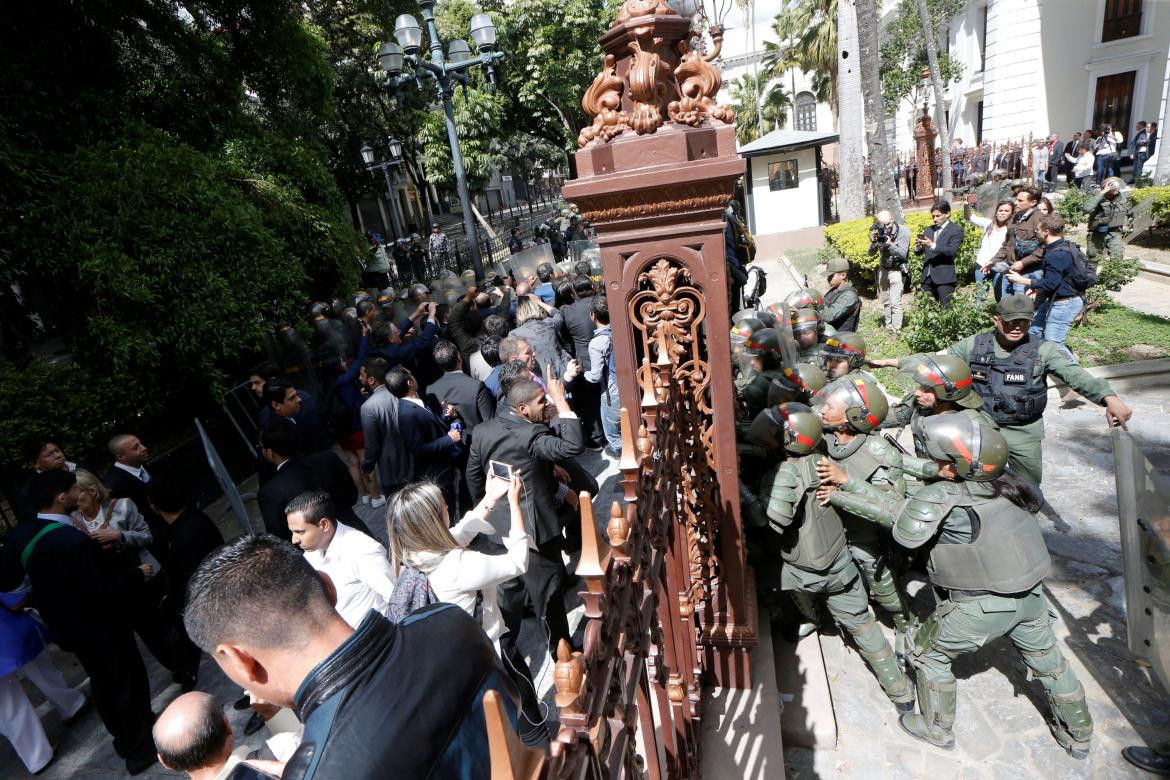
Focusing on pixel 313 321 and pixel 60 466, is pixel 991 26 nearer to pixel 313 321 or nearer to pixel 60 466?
pixel 313 321

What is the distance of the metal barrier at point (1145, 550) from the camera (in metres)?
2.65

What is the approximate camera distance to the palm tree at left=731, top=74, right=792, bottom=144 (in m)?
42.8

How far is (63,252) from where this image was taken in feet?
18.7

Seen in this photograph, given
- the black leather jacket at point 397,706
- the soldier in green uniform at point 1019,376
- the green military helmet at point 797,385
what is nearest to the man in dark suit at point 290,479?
the black leather jacket at point 397,706

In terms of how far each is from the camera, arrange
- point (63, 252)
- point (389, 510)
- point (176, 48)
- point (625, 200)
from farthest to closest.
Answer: point (176, 48), point (63, 252), point (389, 510), point (625, 200)

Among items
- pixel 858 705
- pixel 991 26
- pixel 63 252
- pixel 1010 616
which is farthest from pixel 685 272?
pixel 991 26

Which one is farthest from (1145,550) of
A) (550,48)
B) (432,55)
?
(550,48)

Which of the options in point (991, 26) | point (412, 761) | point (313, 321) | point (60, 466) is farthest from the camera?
point (991, 26)

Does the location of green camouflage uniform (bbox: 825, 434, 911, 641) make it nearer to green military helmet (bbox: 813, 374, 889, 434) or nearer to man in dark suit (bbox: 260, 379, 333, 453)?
green military helmet (bbox: 813, 374, 889, 434)

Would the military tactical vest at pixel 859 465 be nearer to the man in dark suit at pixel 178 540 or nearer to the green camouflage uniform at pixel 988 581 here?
the green camouflage uniform at pixel 988 581

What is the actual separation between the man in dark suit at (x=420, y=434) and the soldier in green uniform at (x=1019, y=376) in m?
3.91

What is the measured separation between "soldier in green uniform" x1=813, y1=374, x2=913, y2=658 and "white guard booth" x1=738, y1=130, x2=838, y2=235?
577 inches

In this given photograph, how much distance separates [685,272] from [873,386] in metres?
1.73

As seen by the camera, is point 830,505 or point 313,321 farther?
point 313,321
